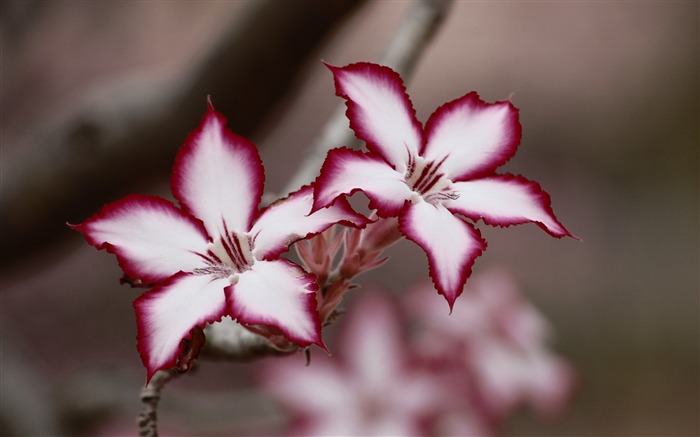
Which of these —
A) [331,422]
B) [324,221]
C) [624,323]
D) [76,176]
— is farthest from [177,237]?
[624,323]

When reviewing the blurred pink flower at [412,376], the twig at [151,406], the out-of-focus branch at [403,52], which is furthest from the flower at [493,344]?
the twig at [151,406]

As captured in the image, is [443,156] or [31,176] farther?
[31,176]

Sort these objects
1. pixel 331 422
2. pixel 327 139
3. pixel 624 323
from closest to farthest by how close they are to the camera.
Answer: pixel 327 139 < pixel 331 422 < pixel 624 323

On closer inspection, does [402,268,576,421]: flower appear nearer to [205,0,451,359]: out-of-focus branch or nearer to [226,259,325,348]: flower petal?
[205,0,451,359]: out-of-focus branch

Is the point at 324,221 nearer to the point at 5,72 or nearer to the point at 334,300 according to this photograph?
the point at 334,300

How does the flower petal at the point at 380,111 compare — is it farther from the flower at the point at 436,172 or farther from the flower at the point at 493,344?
the flower at the point at 493,344

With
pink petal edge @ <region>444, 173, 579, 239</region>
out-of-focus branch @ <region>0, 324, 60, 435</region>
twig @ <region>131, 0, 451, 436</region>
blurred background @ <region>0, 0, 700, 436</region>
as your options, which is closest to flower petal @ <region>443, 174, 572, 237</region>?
pink petal edge @ <region>444, 173, 579, 239</region>
